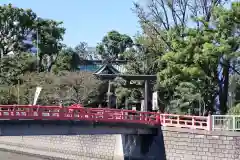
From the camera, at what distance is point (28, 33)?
6219cm

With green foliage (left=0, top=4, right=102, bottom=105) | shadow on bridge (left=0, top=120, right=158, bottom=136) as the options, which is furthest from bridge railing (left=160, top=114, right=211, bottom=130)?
green foliage (left=0, top=4, right=102, bottom=105)

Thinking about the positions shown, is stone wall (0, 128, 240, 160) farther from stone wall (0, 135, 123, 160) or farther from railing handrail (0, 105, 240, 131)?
railing handrail (0, 105, 240, 131)

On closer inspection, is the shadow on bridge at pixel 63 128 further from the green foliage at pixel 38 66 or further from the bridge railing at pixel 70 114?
the green foliage at pixel 38 66

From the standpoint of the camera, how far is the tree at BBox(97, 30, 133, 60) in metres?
88.5

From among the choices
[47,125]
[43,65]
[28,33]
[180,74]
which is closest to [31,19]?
[28,33]

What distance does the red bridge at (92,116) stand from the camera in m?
25.2

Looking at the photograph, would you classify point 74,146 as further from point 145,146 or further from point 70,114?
point 70,114

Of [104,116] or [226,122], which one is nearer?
[226,122]

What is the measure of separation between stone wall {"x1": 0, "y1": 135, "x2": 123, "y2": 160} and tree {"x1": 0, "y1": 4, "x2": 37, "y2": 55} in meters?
21.8

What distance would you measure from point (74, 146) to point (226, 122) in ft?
42.1

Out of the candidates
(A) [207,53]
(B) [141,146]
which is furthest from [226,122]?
(B) [141,146]

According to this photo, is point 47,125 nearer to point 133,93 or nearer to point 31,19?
point 133,93

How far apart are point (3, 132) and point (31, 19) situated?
3856 cm

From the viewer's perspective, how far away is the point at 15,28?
6009 cm
